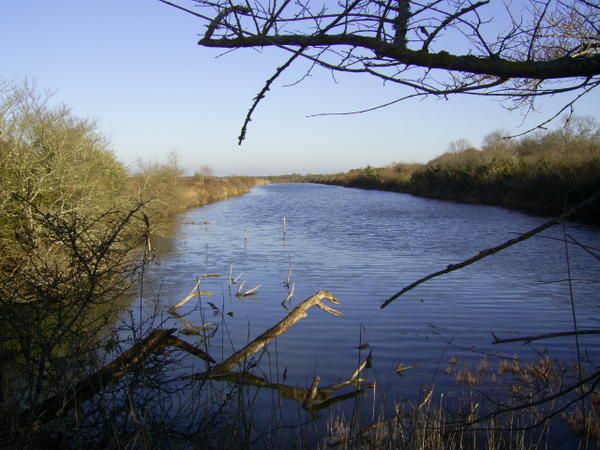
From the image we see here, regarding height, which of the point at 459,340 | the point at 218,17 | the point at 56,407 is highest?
the point at 218,17

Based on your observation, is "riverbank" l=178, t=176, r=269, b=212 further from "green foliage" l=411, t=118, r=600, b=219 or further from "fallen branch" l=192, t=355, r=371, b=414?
"fallen branch" l=192, t=355, r=371, b=414

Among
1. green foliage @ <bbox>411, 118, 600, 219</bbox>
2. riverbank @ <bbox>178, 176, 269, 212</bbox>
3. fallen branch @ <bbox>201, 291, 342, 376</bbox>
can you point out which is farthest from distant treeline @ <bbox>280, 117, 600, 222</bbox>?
riverbank @ <bbox>178, 176, 269, 212</bbox>

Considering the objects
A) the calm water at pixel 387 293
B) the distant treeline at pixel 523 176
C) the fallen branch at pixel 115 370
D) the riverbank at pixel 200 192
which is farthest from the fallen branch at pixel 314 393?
the riverbank at pixel 200 192

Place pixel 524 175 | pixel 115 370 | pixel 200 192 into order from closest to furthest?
1. pixel 115 370
2. pixel 524 175
3. pixel 200 192

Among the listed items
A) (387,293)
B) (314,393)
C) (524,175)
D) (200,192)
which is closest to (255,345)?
(314,393)

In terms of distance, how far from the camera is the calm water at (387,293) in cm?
818

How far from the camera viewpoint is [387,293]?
12258mm

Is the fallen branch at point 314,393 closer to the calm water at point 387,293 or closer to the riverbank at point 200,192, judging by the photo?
the calm water at point 387,293

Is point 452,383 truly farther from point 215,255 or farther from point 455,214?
point 455,214

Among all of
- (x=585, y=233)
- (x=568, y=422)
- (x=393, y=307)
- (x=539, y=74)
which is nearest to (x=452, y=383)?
(x=568, y=422)

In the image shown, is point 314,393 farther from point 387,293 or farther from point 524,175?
point 524,175

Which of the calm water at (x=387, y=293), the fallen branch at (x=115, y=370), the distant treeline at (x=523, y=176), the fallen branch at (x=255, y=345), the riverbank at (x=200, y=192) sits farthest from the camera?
the riverbank at (x=200, y=192)

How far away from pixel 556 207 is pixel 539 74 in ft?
98.9

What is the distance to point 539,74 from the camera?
1.91 m
